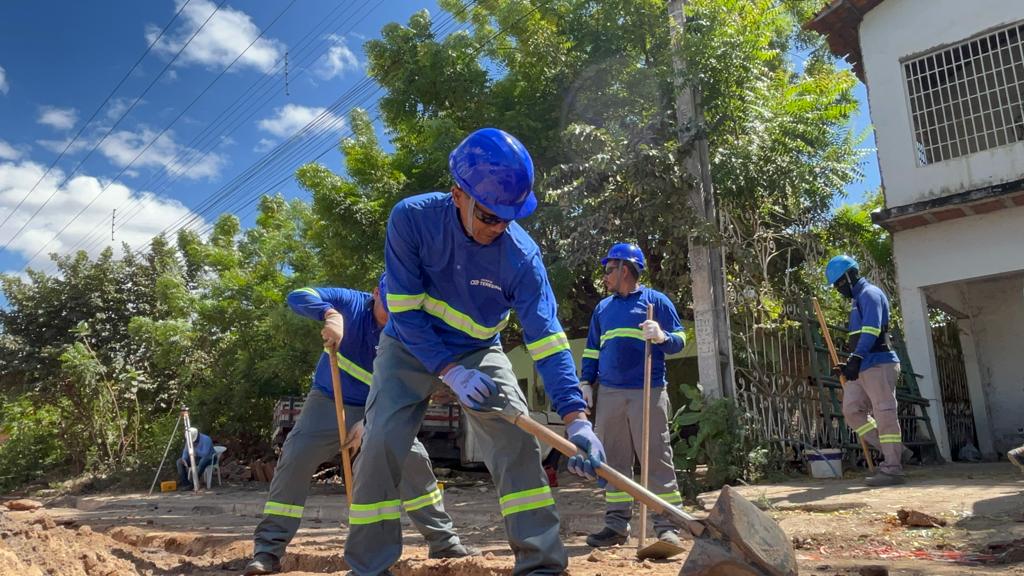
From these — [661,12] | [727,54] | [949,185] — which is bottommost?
[949,185]

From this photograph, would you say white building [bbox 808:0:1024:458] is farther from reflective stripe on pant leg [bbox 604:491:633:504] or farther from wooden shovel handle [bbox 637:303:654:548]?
reflective stripe on pant leg [bbox 604:491:633:504]

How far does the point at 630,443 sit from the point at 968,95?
793 centimetres

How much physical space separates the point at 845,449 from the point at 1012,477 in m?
1.75

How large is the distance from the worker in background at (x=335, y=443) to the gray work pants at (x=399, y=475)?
89 cm

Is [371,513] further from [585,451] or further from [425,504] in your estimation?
[425,504]

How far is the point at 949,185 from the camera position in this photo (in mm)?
9977

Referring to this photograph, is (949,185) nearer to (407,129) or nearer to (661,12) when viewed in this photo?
(661,12)

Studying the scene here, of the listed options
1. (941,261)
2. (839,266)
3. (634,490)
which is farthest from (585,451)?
(941,261)

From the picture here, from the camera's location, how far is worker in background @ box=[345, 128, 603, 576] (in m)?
3.25

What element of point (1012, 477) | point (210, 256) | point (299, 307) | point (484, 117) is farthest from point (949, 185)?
point (210, 256)

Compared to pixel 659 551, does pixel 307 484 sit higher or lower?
higher

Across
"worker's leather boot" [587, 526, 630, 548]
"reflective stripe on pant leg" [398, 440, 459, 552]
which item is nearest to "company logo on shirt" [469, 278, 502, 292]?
"reflective stripe on pant leg" [398, 440, 459, 552]

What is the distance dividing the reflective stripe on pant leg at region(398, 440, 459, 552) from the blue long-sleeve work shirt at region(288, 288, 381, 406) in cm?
62

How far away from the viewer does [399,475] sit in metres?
3.44
